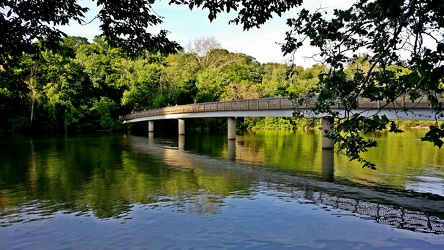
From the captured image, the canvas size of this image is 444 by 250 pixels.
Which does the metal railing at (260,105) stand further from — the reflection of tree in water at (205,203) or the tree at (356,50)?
the tree at (356,50)

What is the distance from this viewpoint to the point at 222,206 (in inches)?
509

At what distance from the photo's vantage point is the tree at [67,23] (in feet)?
22.1

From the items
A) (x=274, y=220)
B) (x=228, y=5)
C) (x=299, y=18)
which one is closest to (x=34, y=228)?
(x=274, y=220)

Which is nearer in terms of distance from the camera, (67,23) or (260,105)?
(67,23)

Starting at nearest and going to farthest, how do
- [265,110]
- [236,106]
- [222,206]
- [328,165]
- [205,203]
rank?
1. [222,206]
2. [205,203]
3. [328,165]
4. [265,110]
5. [236,106]

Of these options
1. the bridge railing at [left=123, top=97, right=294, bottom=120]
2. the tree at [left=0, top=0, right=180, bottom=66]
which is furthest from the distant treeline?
the tree at [left=0, top=0, right=180, bottom=66]

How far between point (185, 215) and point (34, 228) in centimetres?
423

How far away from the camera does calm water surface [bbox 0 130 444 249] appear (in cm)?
948

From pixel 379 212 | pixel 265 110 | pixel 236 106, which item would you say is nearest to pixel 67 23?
pixel 379 212

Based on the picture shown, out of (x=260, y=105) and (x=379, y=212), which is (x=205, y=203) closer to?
(x=379, y=212)

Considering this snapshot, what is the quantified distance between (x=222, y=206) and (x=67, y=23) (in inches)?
309

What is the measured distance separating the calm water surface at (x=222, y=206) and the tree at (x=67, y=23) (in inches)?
186

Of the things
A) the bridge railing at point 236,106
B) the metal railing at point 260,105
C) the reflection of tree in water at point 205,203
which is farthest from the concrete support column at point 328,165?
the reflection of tree in water at point 205,203

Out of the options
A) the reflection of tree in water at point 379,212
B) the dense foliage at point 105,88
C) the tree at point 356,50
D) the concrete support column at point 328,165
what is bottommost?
the reflection of tree in water at point 379,212
